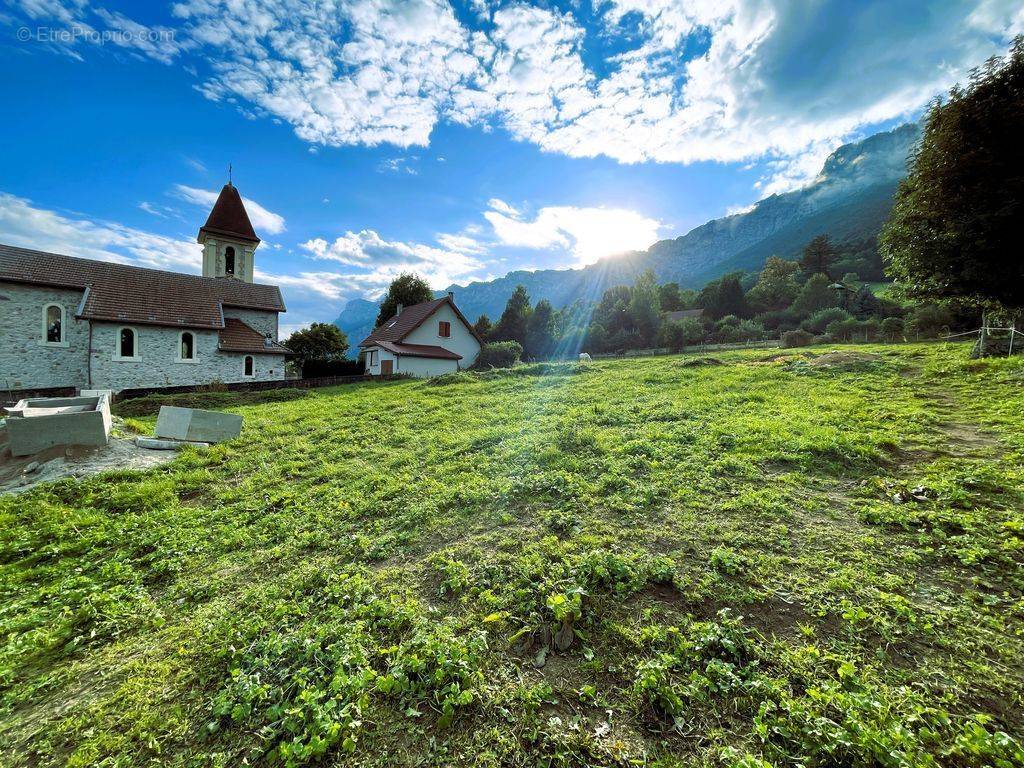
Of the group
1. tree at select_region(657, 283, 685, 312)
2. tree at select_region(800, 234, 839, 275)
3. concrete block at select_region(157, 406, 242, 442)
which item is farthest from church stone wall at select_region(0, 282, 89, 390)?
tree at select_region(800, 234, 839, 275)

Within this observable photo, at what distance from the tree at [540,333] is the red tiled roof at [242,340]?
24.2 meters

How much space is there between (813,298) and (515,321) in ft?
127

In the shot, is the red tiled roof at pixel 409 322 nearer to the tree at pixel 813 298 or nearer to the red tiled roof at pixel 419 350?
the red tiled roof at pixel 419 350

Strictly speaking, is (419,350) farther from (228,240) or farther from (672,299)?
(672,299)

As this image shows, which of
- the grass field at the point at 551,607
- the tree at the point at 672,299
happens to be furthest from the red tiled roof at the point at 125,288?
the tree at the point at 672,299

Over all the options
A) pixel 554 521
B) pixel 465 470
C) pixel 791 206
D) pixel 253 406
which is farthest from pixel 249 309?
pixel 791 206

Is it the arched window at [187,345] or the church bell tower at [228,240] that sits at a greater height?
the church bell tower at [228,240]

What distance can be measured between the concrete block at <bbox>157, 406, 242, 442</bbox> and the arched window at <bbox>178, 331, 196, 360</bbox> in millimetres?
19202

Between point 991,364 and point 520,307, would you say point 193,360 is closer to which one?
point 520,307

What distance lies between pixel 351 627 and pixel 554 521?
2645 millimetres

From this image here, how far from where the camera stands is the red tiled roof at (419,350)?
30.4 meters

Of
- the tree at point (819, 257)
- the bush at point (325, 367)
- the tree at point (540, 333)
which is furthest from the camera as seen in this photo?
the tree at point (819, 257)

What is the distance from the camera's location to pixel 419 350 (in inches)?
1254

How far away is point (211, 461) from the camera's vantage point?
350 inches
